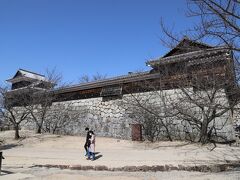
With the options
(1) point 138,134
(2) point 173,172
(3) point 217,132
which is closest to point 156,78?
(1) point 138,134

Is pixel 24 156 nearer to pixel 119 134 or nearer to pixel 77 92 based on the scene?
pixel 119 134

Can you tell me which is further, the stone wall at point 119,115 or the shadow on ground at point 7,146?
the shadow on ground at point 7,146

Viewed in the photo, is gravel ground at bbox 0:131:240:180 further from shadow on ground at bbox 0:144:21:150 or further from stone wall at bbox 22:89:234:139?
stone wall at bbox 22:89:234:139

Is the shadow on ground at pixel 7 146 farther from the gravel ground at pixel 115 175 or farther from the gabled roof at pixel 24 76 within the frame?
the gabled roof at pixel 24 76

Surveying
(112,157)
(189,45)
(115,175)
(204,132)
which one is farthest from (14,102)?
(189,45)

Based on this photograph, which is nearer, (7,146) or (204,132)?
(204,132)

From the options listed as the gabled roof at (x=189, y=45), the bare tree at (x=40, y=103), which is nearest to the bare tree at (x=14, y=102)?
the bare tree at (x=40, y=103)

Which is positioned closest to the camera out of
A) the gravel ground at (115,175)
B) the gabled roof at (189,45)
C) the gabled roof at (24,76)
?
the gabled roof at (189,45)

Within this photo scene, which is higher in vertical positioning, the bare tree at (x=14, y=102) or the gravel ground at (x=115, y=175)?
the bare tree at (x=14, y=102)

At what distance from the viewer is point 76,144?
67.7ft

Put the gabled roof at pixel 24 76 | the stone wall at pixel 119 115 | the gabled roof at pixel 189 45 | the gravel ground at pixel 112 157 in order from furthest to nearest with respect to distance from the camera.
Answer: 1. the gabled roof at pixel 24 76
2. the stone wall at pixel 119 115
3. the gravel ground at pixel 112 157
4. the gabled roof at pixel 189 45

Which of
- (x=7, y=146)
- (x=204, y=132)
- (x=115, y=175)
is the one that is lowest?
(x=115, y=175)

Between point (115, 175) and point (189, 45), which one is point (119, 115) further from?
point (189, 45)

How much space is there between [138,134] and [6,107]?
13.8m
